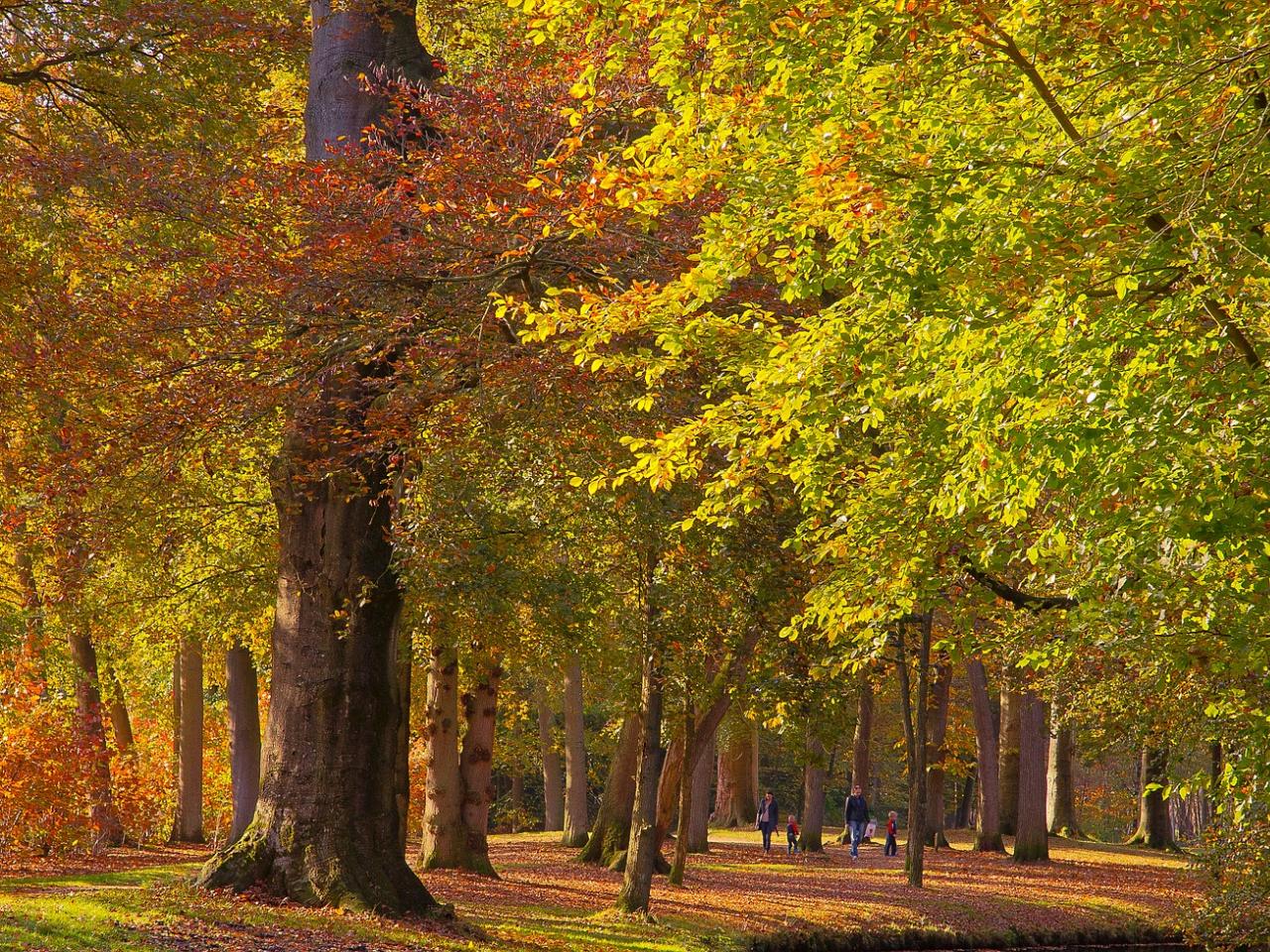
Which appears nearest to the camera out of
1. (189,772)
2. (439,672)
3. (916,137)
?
(916,137)

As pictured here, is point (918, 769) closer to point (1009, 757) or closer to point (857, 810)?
point (857, 810)

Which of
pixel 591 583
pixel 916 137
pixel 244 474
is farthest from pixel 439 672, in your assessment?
pixel 916 137

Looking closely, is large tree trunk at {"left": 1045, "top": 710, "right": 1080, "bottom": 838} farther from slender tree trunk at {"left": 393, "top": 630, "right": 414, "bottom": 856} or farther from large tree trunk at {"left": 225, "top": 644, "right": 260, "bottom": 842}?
large tree trunk at {"left": 225, "top": 644, "right": 260, "bottom": 842}

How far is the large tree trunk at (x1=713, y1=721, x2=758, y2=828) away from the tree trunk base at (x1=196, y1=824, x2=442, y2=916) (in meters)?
30.5

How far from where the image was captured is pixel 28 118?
16281mm

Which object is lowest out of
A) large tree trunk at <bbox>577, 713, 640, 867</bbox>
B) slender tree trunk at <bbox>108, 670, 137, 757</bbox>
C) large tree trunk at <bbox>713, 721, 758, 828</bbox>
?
large tree trunk at <bbox>713, 721, 758, 828</bbox>

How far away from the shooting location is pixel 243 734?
25297 mm

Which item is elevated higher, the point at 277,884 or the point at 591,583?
the point at 591,583

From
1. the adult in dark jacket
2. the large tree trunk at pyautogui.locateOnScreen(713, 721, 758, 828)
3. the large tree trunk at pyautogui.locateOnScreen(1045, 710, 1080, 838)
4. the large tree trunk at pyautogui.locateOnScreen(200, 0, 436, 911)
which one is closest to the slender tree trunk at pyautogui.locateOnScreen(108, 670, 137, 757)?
the adult in dark jacket

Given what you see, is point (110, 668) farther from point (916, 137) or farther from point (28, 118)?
point (916, 137)

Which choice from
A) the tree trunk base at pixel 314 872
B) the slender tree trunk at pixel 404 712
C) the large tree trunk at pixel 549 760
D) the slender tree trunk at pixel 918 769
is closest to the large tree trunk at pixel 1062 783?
the slender tree trunk at pixel 918 769

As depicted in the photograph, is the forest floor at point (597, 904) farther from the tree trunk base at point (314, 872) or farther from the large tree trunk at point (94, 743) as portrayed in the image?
the large tree trunk at point (94, 743)

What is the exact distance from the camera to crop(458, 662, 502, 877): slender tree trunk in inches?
901

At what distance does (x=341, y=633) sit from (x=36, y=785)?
8.18 meters
